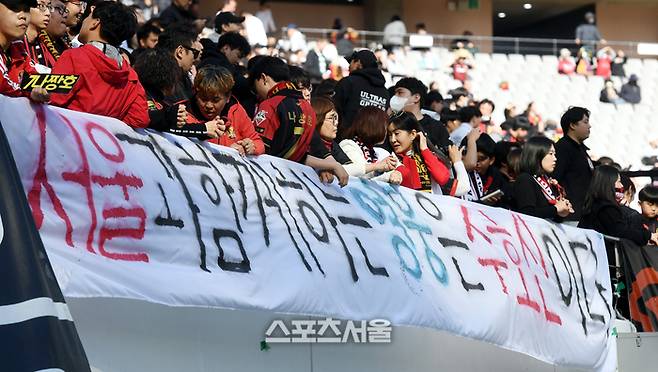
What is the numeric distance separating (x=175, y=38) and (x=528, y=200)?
9.86 feet

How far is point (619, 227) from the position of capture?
9.03 metres

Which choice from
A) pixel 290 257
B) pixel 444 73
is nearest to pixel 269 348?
pixel 290 257

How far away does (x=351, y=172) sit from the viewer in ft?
23.5

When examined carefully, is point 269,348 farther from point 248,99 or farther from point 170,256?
point 248,99

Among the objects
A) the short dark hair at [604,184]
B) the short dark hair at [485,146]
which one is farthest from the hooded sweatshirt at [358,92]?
the short dark hair at [604,184]

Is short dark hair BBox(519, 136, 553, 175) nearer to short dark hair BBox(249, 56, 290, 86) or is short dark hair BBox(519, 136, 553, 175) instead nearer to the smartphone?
the smartphone

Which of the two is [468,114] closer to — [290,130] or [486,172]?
[486,172]

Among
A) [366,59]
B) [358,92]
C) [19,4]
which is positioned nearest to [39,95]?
[19,4]

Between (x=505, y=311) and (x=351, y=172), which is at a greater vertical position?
(x=351, y=172)

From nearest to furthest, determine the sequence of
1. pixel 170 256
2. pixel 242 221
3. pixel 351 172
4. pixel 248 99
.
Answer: pixel 170 256 → pixel 242 221 → pixel 351 172 → pixel 248 99

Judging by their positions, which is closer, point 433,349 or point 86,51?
A: point 86,51

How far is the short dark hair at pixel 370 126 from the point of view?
299 inches

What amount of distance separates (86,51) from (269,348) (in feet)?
5.89

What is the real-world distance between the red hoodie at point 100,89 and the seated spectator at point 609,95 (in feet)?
77.5
